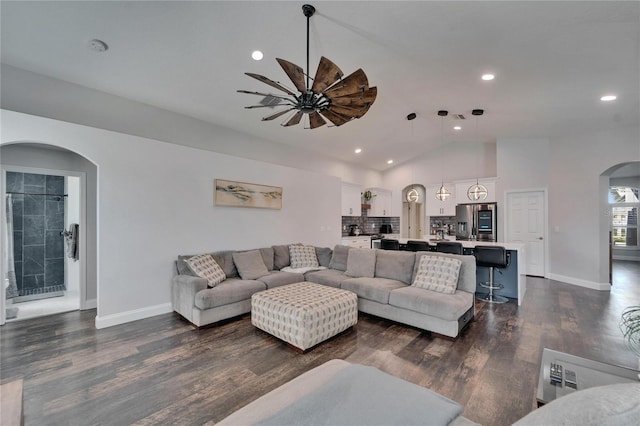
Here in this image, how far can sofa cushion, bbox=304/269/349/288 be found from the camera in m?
4.36

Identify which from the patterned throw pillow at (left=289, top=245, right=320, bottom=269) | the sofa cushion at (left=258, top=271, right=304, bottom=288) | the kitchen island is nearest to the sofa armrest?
the sofa cushion at (left=258, top=271, right=304, bottom=288)

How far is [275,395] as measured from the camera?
50.8 inches

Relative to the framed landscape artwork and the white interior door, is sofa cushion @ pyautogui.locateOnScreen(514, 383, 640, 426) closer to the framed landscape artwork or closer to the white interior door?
the framed landscape artwork

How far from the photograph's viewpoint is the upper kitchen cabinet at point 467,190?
720cm

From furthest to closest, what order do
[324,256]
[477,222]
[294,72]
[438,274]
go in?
1. [477,222]
2. [324,256]
3. [438,274]
4. [294,72]

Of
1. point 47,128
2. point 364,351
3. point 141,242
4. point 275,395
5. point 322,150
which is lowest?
point 364,351

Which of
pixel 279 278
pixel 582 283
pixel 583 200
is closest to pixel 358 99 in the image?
pixel 279 278

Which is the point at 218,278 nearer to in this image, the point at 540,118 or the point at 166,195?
the point at 166,195

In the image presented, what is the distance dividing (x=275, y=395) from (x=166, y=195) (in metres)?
3.81

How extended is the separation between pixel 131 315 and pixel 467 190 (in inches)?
313

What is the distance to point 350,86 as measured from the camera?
238 cm

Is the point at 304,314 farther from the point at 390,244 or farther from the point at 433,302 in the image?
the point at 390,244

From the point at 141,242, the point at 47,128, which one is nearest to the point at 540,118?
the point at 141,242

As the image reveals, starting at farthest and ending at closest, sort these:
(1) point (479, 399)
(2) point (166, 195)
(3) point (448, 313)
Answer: (2) point (166, 195) < (3) point (448, 313) < (1) point (479, 399)
